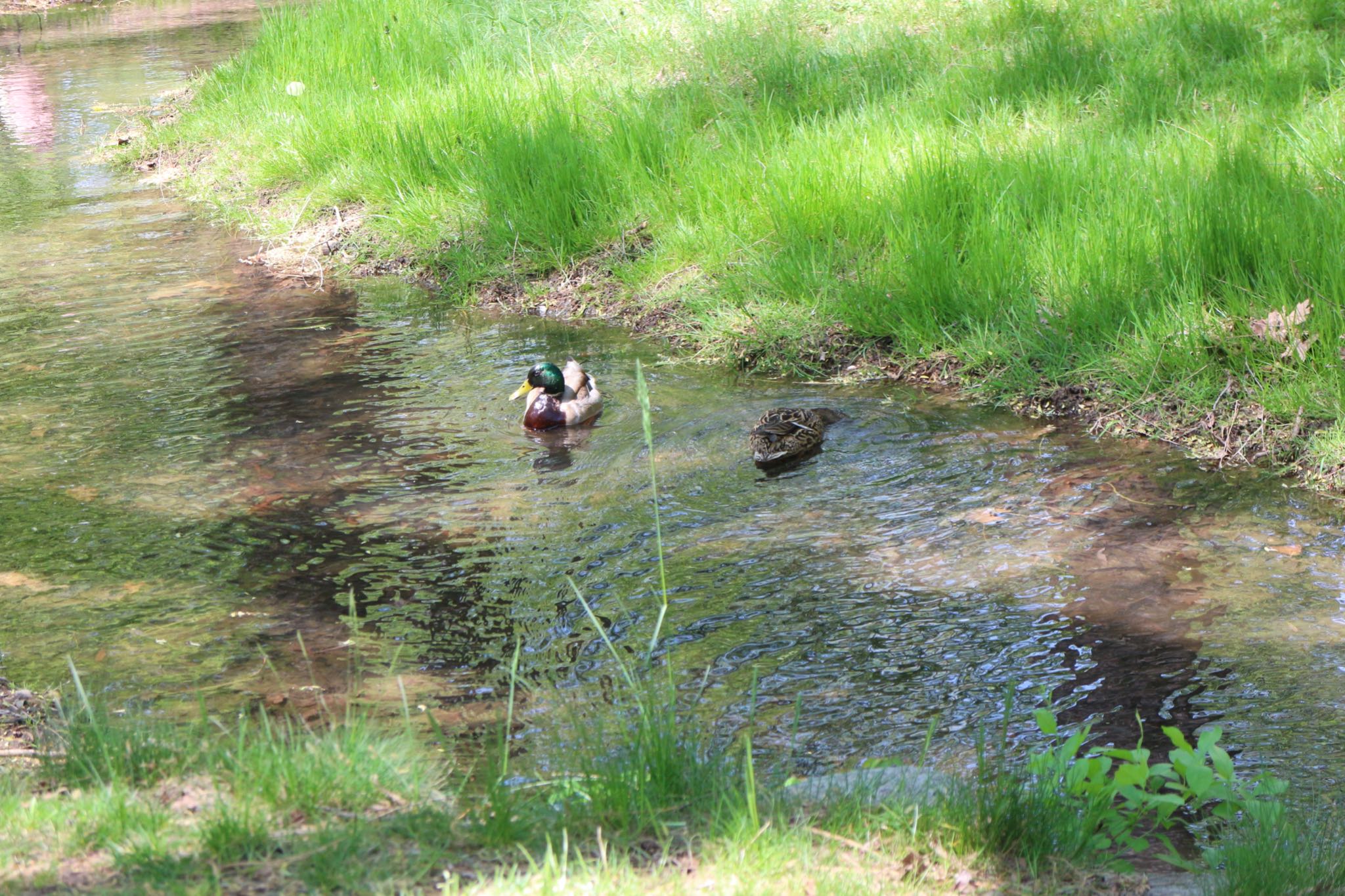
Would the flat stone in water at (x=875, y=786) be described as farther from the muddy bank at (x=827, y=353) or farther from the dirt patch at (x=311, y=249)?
the dirt patch at (x=311, y=249)

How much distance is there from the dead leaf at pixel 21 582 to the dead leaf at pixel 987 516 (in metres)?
3.73

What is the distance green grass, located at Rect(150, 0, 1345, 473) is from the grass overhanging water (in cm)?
325

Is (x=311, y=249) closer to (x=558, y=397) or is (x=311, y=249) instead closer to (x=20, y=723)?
(x=558, y=397)

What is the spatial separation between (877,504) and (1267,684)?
177cm

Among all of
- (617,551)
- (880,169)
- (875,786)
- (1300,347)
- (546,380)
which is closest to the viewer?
(875,786)

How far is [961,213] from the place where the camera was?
6918 mm

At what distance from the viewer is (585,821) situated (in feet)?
8.92

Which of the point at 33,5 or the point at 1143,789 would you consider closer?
the point at 1143,789

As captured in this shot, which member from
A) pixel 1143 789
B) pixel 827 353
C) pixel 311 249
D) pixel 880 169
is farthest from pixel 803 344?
pixel 311 249

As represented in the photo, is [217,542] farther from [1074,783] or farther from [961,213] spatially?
[961,213]

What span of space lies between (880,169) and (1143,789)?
497 centimetres

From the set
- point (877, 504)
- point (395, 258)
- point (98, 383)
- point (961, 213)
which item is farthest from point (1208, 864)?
point (395, 258)

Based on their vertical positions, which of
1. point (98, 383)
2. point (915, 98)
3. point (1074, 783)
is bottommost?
point (1074, 783)

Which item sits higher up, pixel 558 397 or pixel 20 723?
pixel 558 397
